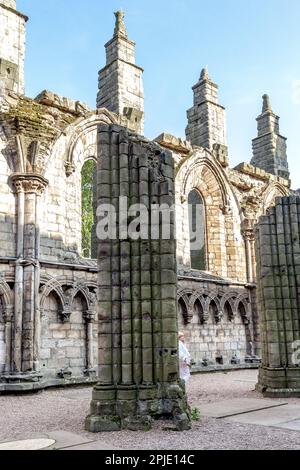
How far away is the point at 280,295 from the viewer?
8.87 m

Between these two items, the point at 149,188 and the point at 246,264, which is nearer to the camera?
the point at 149,188

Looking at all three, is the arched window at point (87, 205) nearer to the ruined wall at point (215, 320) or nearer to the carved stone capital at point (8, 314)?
the ruined wall at point (215, 320)

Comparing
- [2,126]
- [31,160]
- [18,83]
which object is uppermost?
[18,83]

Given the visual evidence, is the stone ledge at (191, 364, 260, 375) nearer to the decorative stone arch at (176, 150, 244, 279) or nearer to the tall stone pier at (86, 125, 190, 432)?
the decorative stone arch at (176, 150, 244, 279)

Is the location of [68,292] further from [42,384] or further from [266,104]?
[266,104]

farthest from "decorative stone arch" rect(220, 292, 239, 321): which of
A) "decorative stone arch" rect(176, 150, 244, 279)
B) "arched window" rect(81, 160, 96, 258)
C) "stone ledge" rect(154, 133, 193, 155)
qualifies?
"arched window" rect(81, 160, 96, 258)

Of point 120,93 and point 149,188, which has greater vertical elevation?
point 120,93

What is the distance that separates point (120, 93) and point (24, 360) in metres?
8.68

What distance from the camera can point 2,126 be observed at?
10.9 m

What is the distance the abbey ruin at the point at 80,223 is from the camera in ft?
33.3

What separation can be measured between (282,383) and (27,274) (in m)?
5.46
